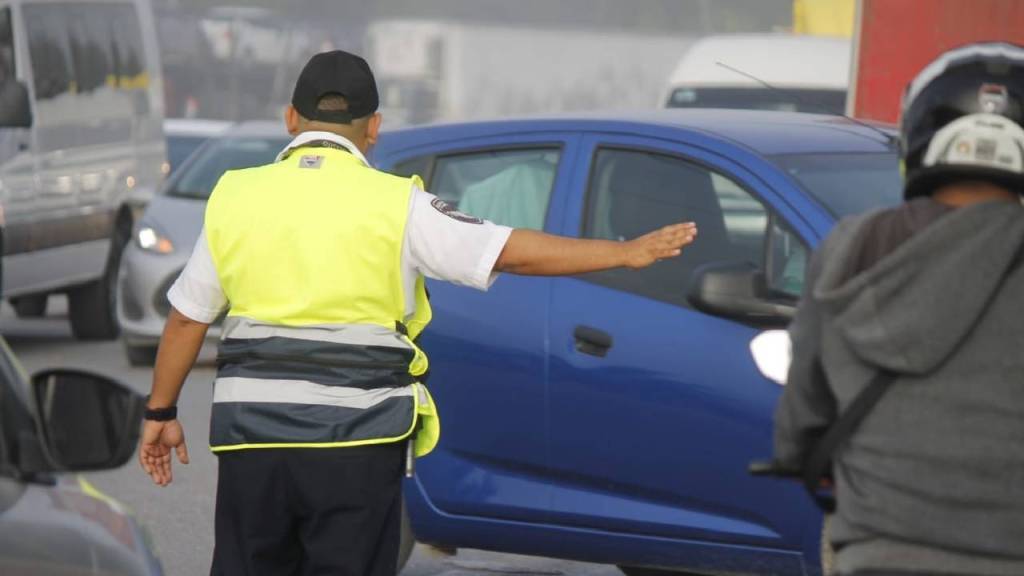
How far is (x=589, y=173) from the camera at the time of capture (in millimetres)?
6641

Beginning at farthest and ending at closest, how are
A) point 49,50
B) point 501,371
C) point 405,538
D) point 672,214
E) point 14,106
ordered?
point 49,50, point 14,106, point 405,538, point 672,214, point 501,371

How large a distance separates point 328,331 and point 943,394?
6.19 ft

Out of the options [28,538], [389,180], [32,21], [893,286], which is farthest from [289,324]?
[32,21]

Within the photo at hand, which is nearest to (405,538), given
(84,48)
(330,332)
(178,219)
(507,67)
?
(330,332)

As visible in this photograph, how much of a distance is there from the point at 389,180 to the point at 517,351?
5.61ft

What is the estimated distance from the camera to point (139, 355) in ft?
46.3

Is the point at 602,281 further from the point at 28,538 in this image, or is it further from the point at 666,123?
the point at 28,538

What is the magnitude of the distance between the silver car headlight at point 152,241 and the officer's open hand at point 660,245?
9499mm

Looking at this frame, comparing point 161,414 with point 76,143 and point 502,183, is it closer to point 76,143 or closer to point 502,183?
point 502,183

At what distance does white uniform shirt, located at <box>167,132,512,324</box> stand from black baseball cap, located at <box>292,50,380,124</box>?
59 mm

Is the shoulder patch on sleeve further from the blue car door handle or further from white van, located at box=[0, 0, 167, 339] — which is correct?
white van, located at box=[0, 0, 167, 339]

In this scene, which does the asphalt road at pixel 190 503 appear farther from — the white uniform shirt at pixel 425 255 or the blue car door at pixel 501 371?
the blue car door at pixel 501 371

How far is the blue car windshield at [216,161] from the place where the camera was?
585 inches

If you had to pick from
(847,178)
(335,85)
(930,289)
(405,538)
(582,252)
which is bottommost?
(405,538)
